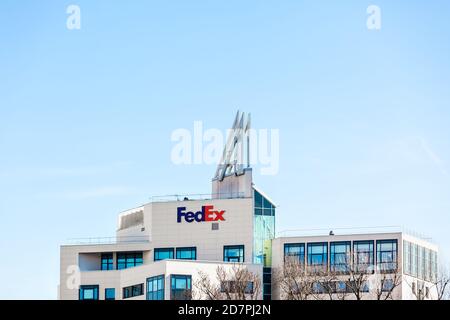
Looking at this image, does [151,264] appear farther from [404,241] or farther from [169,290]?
[404,241]

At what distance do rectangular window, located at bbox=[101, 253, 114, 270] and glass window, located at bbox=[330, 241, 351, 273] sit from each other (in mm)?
27169

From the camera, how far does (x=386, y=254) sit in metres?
131

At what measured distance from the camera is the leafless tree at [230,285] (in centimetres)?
11962

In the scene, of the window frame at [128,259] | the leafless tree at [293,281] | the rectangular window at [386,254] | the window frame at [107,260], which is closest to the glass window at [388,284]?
the rectangular window at [386,254]

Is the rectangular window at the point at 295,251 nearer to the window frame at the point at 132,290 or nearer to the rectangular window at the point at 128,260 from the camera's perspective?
the window frame at the point at 132,290

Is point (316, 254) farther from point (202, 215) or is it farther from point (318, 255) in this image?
point (202, 215)

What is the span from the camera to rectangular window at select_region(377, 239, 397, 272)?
425ft

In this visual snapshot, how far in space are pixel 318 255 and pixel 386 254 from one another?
24.7ft

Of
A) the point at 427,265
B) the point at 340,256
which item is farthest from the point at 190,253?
the point at 427,265

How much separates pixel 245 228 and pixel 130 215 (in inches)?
673

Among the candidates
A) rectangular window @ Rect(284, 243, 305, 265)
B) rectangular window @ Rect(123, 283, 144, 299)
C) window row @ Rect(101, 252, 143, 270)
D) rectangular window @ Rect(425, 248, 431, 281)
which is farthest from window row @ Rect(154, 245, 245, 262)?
rectangular window @ Rect(425, 248, 431, 281)

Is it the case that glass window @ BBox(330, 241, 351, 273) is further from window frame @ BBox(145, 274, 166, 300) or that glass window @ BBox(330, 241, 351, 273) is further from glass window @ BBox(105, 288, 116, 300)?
glass window @ BBox(105, 288, 116, 300)
